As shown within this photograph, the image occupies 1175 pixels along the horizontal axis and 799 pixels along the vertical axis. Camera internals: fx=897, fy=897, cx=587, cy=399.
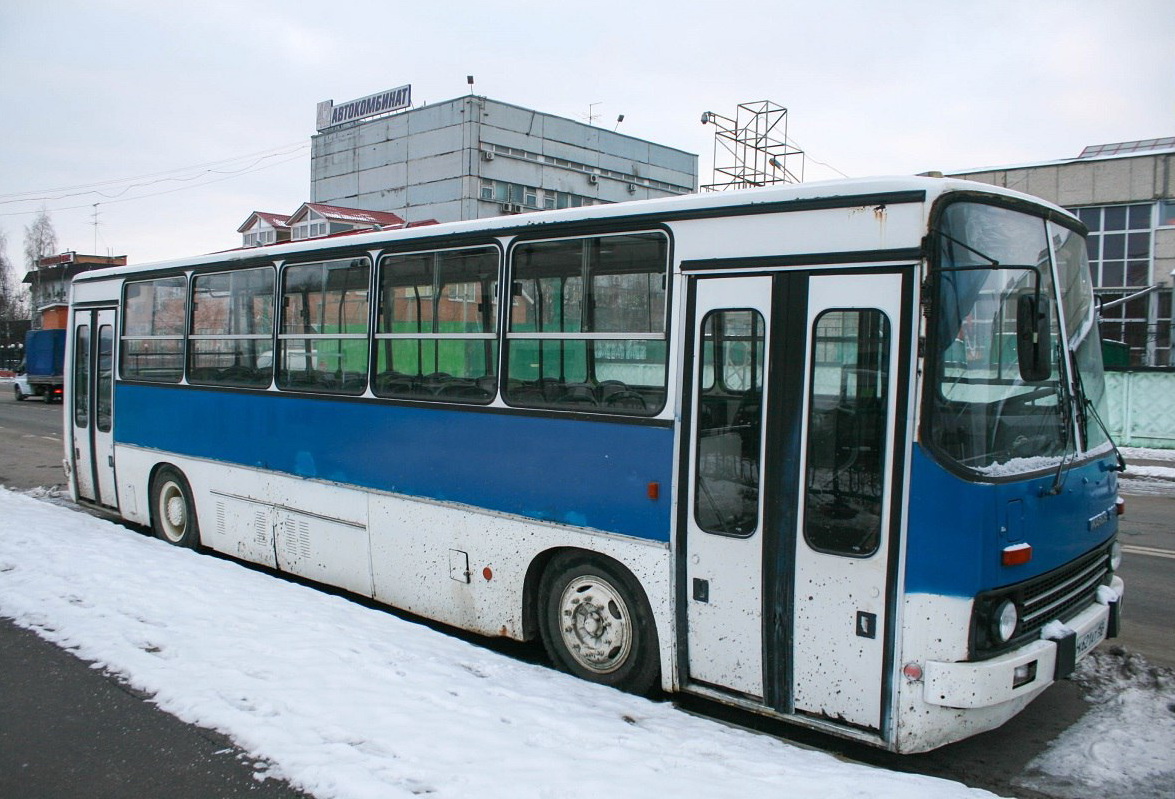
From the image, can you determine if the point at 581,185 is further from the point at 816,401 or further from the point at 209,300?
the point at 816,401

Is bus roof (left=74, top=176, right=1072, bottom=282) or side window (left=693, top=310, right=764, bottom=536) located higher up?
bus roof (left=74, top=176, right=1072, bottom=282)

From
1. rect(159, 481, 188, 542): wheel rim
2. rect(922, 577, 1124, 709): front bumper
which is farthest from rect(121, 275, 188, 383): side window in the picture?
rect(922, 577, 1124, 709): front bumper

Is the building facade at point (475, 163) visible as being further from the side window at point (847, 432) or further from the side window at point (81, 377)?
the side window at point (847, 432)

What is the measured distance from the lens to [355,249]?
23.6 feet

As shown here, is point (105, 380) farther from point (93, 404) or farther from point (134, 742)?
point (134, 742)

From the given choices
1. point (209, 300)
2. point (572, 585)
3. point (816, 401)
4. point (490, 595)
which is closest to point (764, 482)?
point (816, 401)

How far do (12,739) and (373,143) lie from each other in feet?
204

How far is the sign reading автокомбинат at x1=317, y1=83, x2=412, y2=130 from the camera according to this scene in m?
61.8

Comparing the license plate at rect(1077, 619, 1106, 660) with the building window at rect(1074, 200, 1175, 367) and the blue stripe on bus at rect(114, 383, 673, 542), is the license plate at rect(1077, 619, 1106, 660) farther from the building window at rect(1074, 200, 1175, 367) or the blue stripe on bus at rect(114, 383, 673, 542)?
the building window at rect(1074, 200, 1175, 367)

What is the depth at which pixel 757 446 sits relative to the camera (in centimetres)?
472

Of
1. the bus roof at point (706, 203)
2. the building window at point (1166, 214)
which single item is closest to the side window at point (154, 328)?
the bus roof at point (706, 203)

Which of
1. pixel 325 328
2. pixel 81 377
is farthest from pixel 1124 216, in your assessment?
pixel 81 377

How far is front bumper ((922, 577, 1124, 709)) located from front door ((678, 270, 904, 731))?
27 centimetres

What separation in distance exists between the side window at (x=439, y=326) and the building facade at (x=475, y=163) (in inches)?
1912
